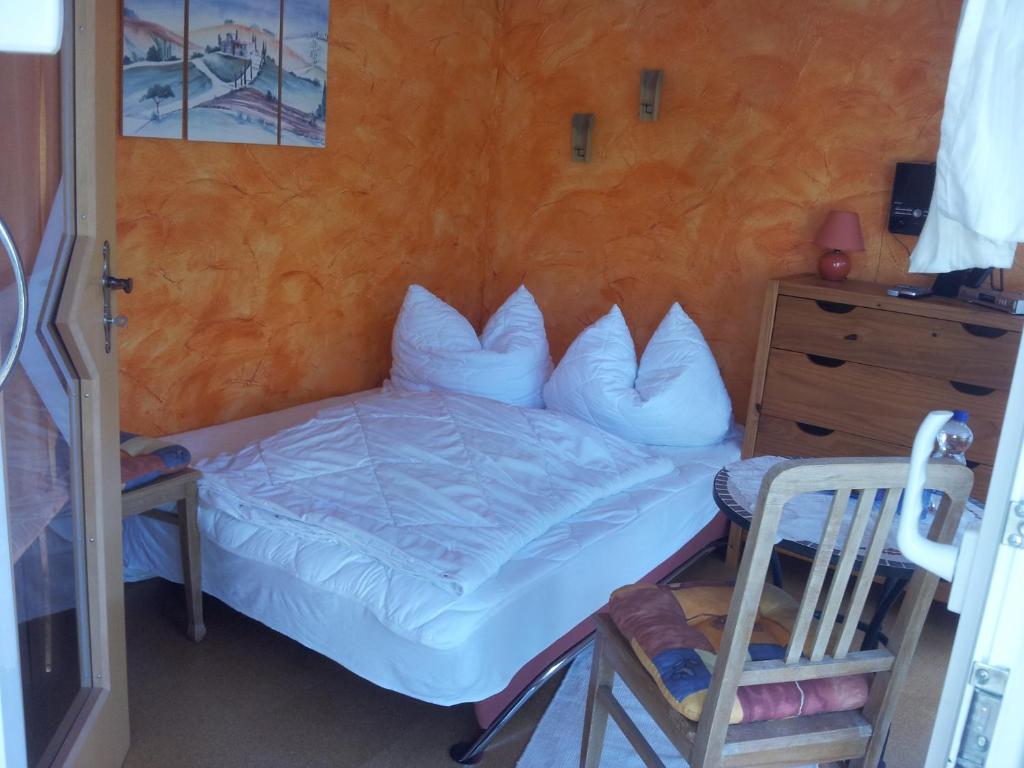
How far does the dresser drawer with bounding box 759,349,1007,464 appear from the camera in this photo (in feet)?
9.72

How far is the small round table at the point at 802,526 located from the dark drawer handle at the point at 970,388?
611 mm

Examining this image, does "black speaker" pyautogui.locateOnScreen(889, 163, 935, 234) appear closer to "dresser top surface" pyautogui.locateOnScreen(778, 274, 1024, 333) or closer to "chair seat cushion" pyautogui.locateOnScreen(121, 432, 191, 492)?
"dresser top surface" pyautogui.locateOnScreen(778, 274, 1024, 333)

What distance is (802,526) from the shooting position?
2.22 meters

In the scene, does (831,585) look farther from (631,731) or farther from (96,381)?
(96,381)

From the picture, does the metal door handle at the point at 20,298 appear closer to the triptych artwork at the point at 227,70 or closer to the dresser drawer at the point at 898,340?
the triptych artwork at the point at 227,70

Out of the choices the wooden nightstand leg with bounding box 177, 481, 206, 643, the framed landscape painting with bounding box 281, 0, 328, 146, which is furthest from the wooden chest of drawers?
the wooden nightstand leg with bounding box 177, 481, 206, 643

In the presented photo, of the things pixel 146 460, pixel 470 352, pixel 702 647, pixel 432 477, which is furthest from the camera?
pixel 470 352

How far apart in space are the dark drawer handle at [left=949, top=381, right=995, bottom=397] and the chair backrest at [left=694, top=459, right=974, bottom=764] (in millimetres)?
1520

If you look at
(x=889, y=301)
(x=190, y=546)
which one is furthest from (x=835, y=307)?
(x=190, y=546)

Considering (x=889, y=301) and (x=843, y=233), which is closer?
(x=889, y=301)

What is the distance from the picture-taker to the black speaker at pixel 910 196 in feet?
10.8

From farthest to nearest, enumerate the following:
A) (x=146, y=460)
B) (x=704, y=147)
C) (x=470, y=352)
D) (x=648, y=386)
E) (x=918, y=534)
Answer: (x=704, y=147) → (x=470, y=352) → (x=648, y=386) → (x=146, y=460) → (x=918, y=534)

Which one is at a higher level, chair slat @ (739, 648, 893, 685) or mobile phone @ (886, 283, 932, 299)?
mobile phone @ (886, 283, 932, 299)

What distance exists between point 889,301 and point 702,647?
5.62 feet
